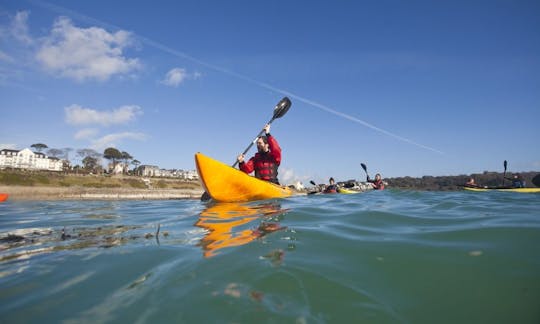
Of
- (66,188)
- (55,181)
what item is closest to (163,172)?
(55,181)

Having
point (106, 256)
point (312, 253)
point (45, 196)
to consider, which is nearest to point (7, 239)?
point (106, 256)

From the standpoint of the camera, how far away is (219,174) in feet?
22.9

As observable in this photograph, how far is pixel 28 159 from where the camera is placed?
94125 mm

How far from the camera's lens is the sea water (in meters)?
1.52

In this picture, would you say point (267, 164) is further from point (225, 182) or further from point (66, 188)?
point (66, 188)

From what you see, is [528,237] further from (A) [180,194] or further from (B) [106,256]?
(A) [180,194]

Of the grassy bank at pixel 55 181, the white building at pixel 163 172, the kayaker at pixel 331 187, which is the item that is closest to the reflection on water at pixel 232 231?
the kayaker at pixel 331 187

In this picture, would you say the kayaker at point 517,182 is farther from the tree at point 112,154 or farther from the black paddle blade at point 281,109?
the tree at point 112,154

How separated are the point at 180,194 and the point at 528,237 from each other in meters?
41.3

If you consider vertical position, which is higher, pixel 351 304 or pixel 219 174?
pixel 219 174

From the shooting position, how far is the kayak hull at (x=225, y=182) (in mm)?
6980

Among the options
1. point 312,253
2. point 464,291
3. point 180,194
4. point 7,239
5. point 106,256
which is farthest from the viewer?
point 180,194

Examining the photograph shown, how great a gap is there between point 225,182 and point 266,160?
7.17ft

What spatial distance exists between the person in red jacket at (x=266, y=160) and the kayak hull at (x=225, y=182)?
1.33 meters
